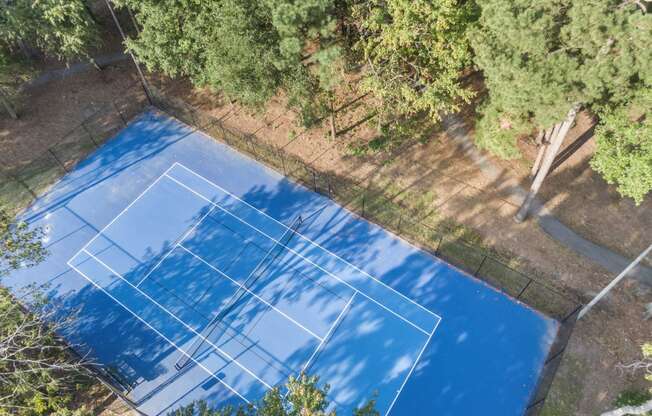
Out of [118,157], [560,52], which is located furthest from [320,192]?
[560,52]

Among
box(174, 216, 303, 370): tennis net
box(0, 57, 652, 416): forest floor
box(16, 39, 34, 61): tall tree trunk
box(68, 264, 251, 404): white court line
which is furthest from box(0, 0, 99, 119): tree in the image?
box(174, 216, 303, 370): tennis net

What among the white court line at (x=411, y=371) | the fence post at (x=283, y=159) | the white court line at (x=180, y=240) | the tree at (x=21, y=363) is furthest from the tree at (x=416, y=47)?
the tree at (x=21, y=363)

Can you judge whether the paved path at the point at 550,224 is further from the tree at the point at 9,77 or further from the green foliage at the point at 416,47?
the tree at the point at 9,77

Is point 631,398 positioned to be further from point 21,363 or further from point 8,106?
point 8,106

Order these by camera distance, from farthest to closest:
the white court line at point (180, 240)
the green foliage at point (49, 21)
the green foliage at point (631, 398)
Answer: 1. the green foliage at point (49, 21)
2. the white court line at point (180, 240)
3. the green foliage at point (631, 398)

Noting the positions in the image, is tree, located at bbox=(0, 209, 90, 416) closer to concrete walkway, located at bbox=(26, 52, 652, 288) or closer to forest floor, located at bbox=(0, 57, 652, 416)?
forest floor, located at bbox=(0, 57, 652, 416)

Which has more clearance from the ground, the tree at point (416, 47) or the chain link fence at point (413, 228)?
the tree at point (416, 47)

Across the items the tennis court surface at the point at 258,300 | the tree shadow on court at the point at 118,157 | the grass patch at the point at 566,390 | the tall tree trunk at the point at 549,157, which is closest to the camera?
the grass patch at the point at 566,390
